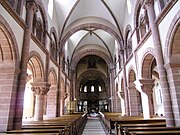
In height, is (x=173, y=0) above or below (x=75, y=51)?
below

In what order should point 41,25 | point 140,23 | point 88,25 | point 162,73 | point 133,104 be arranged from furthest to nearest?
1. point 88,25
2. point 133,104
3. point 41,25
4. point 140,23
5. point 162,73

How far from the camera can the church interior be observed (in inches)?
259

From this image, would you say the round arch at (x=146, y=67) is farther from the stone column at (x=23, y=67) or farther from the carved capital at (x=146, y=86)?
the stone column at (x=23, y=67)

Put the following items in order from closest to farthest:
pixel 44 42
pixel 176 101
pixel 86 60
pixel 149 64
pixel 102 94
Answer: pixel 176 101
pixel 149 64
pixel 44 42
pixel 86 60
pixel 102 94

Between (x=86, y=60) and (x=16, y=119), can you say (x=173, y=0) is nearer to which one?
(x=16, y=119)

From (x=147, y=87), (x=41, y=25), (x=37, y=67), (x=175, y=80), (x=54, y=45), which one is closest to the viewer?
(x=175, y=80)

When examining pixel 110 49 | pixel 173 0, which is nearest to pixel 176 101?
pixel 173 0

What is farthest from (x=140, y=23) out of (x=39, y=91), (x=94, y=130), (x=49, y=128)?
(x=49, y=128)

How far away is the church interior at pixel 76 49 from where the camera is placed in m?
6.59

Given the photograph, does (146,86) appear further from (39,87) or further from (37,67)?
(37,67)

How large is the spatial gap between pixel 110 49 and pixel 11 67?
16934 mm

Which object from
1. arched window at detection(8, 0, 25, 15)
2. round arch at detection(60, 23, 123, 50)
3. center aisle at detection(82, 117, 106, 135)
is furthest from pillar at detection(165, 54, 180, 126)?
round arch at detection(60, 23, 123, 50)

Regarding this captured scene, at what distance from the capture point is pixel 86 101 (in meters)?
41.5

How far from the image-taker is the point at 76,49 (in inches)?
919
